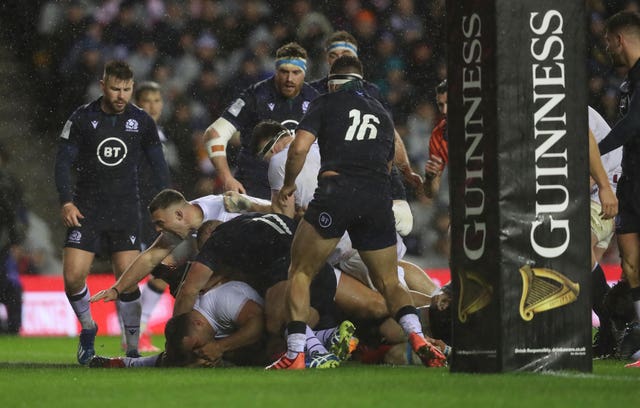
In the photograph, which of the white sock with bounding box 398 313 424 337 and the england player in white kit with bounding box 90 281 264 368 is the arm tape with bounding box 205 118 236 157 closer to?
the england player in white kit with bounding box 90 281 264 368

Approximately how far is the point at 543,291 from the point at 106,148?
15.7 feet

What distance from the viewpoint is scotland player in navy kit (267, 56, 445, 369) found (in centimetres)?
676

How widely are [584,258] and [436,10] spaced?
11.2 m

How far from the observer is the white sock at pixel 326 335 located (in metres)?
7.32

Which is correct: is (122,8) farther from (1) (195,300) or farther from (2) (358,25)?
(1) (195,300)

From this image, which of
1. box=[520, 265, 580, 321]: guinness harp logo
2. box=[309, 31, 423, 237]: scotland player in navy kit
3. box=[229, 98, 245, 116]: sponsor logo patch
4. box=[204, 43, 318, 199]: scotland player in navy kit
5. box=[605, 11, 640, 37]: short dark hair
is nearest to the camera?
box=[520, 265, 580, 321]: guinness harp logo

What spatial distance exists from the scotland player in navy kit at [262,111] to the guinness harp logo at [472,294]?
4.00 metres

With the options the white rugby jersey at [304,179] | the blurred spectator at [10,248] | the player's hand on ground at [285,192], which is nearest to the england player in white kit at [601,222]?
the player's hand on ground at [285,192]

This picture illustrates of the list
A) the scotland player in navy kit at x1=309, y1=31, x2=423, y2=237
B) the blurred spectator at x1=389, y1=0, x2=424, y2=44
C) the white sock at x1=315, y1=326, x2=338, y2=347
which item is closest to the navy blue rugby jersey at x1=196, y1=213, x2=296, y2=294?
the white sock at x1=315, y1=326, x2=338, y2=347

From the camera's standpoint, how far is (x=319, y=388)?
17.7ft

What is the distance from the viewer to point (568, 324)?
5.89 meters

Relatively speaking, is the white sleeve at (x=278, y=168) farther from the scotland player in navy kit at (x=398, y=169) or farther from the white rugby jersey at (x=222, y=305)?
the white rugby jersey at (x=222, y=305)

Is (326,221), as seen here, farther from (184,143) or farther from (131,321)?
(184,143)

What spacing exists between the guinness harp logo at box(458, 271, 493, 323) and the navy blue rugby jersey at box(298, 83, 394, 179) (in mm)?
1183
